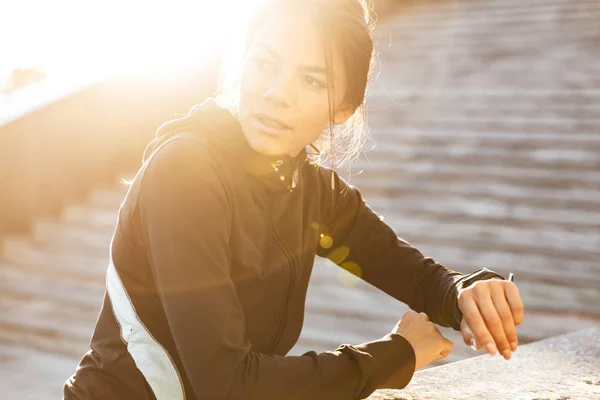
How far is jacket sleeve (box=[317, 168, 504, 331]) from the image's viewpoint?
1913mm

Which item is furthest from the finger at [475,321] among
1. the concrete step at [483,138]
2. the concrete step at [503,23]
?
the concrete step at [503,23]

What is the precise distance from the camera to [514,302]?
161 cm

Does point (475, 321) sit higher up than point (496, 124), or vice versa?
point (475, 321)

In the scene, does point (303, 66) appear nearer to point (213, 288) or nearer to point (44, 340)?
point (213, 288)

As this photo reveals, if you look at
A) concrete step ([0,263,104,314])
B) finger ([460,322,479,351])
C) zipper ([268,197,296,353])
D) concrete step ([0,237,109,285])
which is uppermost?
zipper ([268,197,296,353])

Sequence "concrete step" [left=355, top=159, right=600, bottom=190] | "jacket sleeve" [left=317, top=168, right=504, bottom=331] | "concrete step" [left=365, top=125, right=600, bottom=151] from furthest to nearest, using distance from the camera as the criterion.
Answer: "concrete step" [left=365, top=125, right=600, bottom=151] < "concrete step" [left=355, top=159, right=600, bottom=190] < "jacket sleeve" [left=317, top=168, right=504, bottom=331]

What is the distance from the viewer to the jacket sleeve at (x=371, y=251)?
75.3 inches

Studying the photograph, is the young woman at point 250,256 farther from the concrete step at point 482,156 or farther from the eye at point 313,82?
the concrete step at point 482,156

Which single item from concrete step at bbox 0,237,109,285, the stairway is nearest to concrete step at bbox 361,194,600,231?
the stairway

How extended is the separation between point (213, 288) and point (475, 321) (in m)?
0.67

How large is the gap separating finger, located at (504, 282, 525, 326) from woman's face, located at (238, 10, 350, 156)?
62 cm

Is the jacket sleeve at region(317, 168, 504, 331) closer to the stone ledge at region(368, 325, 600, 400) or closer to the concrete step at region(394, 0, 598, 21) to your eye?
the stone ledge at region(368, 325, 600, 400)

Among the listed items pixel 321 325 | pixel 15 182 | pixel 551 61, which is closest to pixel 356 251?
pixel 321 325

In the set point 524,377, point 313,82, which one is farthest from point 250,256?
point 524,377
